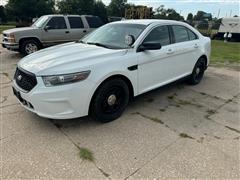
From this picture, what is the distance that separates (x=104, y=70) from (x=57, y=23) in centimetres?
710

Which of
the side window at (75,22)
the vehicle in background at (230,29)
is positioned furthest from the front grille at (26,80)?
the vehicle in background at (230,29)

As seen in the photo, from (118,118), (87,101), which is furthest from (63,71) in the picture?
(118,118)

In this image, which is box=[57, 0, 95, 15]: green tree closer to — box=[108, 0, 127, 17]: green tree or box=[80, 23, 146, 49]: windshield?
box=[108, 0, 127, 17]: green tree

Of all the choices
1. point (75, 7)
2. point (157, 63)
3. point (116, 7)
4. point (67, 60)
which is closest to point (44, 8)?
point (75, 7)

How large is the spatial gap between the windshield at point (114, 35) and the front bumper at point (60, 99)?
1.13 m

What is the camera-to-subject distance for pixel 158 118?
3.80m

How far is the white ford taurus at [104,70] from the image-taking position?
2982mm

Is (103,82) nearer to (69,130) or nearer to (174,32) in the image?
(69,130)

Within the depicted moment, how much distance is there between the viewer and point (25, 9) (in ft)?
156

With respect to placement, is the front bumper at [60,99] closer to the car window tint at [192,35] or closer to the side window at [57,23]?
the car window tint at [192,35]

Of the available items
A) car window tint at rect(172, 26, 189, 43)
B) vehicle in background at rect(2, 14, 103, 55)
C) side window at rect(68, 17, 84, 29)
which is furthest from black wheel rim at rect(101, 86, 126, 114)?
side window at rect(68, 17, 84, 29)

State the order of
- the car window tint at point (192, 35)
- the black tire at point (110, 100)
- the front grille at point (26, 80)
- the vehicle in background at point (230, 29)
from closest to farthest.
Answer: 1. the front grille at point (26, 80)
2. the black tire at point (110, 100)
3. the car window tint at point (192, 35)
4. the vehicle in background at point (230, 29)

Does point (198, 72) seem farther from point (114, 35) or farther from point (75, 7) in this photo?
point (75, 7)

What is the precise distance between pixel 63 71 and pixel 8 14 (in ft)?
174
